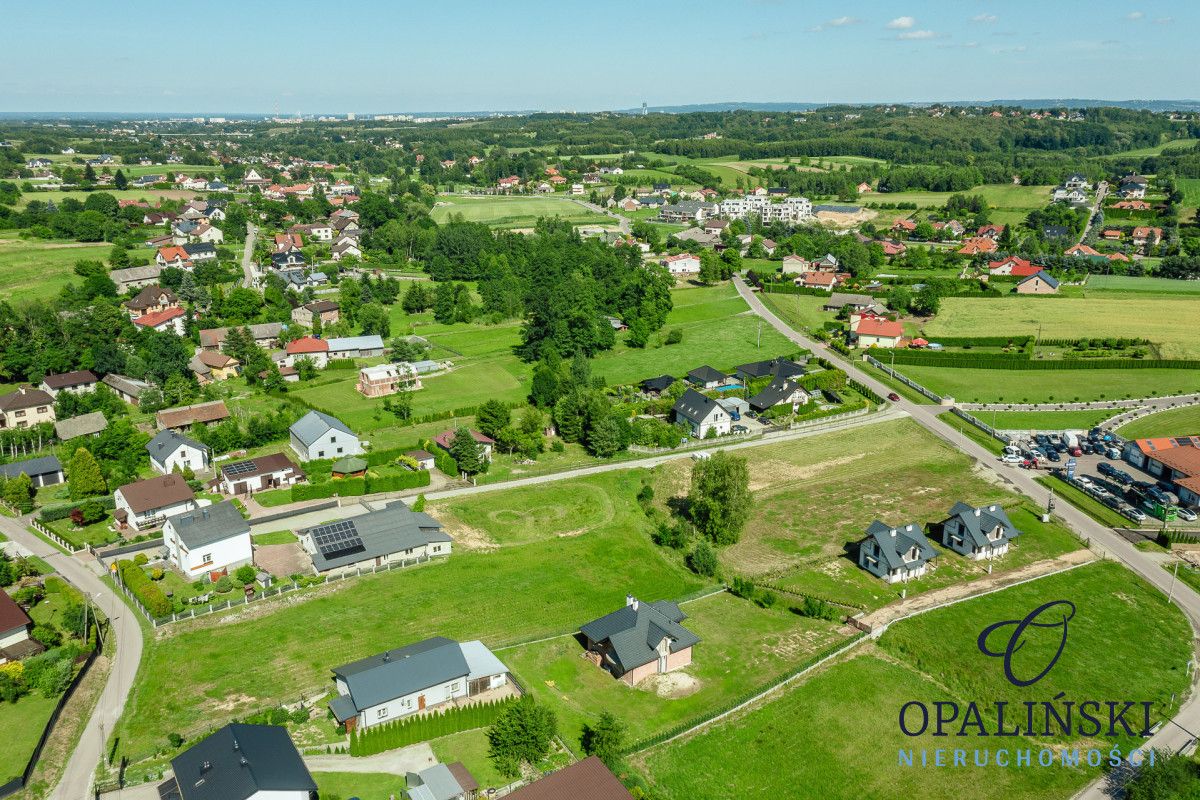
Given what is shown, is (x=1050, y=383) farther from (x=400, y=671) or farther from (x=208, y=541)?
(x=208, y=541)

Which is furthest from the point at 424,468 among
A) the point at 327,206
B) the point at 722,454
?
the point at 327,206

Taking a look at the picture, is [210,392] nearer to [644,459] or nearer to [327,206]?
[644,459]

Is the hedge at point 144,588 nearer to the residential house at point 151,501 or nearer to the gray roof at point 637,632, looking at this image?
the residential house at point 151,501

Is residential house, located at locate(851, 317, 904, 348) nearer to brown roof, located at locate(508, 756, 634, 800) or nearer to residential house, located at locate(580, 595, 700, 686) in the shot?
residential house, located at locate(580, 595, 700, 686)

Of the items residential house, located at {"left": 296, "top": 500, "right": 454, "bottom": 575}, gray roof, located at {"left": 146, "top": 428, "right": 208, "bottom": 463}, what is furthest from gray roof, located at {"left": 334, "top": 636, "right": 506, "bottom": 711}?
gray roof, located at {"left": 146, "top": 428, "right": 208, "bottom": 463}

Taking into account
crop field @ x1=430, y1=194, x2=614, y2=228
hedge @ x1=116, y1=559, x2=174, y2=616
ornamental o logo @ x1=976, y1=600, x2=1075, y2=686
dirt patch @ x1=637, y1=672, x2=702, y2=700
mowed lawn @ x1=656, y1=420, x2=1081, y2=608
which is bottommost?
mowed lawn @ x1=656, y1=420, x2=1081, y2=608

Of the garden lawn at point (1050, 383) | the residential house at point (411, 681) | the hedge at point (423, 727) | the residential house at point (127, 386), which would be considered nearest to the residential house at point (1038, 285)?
the garden lawn at point (1050, 383)

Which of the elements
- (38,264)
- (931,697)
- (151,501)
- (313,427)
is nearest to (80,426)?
(151,501)
